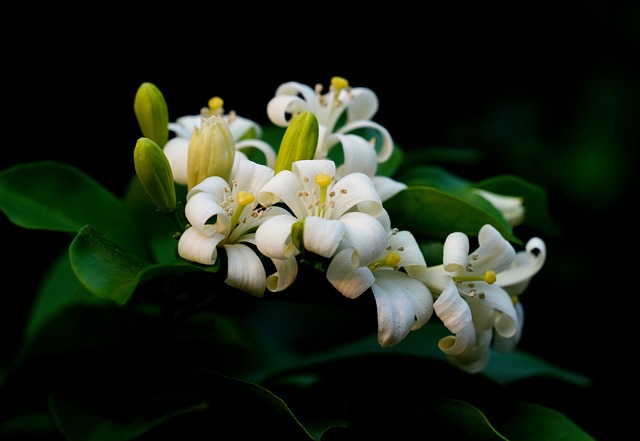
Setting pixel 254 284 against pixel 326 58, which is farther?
pixel 326 58

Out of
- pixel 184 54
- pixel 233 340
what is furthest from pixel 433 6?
pixel 233 340

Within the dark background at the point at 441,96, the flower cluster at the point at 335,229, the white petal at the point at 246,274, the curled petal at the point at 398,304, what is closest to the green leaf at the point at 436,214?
the flower cluster at the point at 335,229

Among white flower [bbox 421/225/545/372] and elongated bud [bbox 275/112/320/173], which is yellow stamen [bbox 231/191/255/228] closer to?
elongated bud [bbox 275/112/320/173]

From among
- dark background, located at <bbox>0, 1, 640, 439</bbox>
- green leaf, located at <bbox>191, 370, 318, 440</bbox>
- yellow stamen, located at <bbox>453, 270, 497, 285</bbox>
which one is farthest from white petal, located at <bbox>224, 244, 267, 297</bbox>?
dark background, located at <bbox>0, 1, 640, 439</bbox>

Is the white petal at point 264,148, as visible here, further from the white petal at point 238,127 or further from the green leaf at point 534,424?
the green leaf at point 534,424

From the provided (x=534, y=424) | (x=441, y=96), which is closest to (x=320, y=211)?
(x=534, y=424)

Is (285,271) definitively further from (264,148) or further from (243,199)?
(264,148)

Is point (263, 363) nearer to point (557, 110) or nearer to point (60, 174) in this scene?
point (60, 174)
